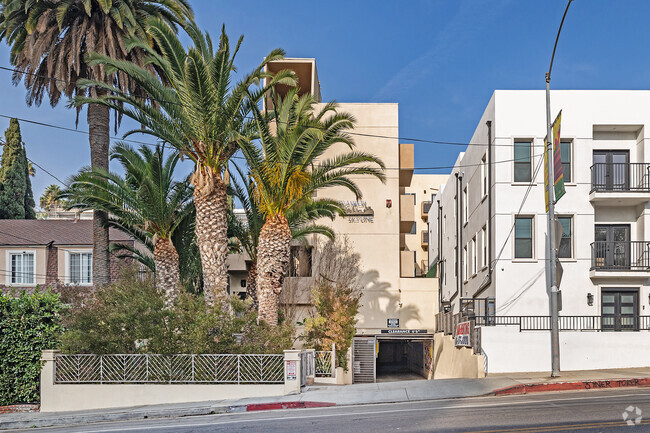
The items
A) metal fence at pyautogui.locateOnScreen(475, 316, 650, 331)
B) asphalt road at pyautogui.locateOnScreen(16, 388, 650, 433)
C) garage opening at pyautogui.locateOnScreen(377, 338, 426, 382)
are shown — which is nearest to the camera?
asphalt road at pyautogui.locateOnScreen(16, 388, 650, 433)

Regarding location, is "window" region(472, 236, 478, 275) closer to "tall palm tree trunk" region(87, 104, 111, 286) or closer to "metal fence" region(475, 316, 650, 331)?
"metal fence" region(475, 316, 650, 331)

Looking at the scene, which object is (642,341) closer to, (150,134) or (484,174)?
(484,174)

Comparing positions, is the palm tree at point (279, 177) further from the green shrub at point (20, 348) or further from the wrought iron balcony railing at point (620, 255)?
the wrought iron balcony railing at point (620, 255)

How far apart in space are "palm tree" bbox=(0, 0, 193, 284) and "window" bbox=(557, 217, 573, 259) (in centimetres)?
1820

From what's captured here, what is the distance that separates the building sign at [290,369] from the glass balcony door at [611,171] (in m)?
14.5

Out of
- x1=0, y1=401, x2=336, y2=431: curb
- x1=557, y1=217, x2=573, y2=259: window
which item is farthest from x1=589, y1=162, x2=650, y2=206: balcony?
x1=0, y1=401, x2=336, y2=431: curb

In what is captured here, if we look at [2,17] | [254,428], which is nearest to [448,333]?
[254,428]

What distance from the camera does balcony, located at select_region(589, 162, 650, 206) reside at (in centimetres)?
2631

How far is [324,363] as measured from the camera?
2492cm

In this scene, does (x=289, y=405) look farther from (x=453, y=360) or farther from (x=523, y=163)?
(x=523, y=163)

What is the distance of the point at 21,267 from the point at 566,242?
95.6 ft

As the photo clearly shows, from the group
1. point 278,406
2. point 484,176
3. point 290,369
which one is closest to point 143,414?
point 278,406

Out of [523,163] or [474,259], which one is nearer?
[523,163]

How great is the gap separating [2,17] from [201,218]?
1497cm
